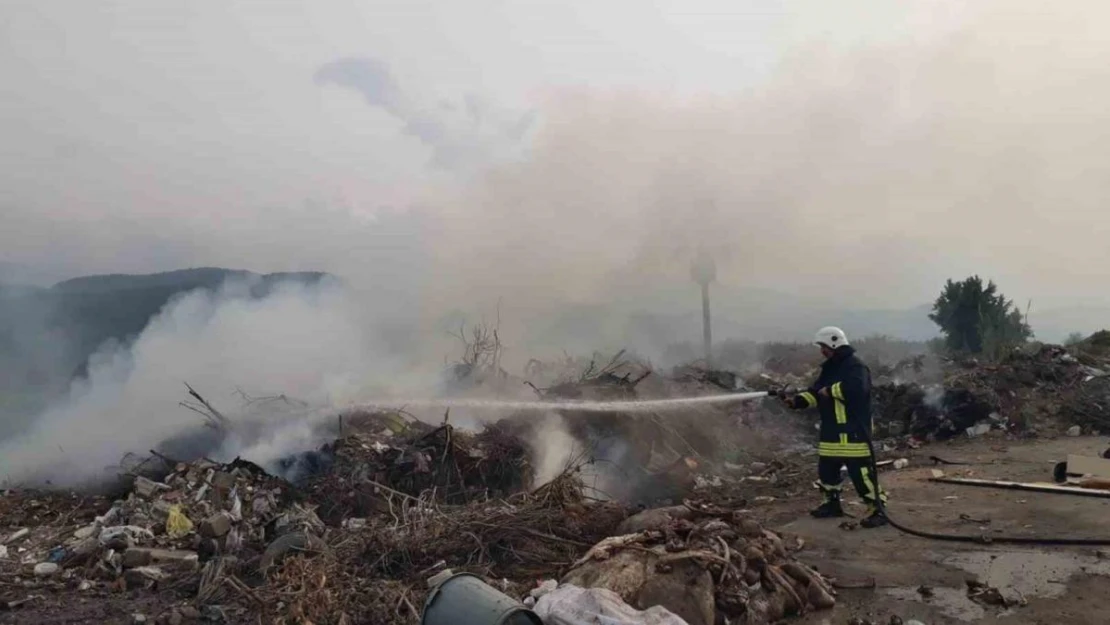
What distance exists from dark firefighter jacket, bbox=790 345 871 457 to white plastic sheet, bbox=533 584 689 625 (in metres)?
3.15

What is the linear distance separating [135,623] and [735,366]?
A: 61.8 ft

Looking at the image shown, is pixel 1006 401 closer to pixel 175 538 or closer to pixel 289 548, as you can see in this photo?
pixel 289 548

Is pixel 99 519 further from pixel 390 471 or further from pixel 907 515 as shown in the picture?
pixel 907 515

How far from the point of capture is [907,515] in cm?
635

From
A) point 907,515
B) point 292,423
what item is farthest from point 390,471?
point 907,515

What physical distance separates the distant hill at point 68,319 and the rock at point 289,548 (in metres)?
9.33

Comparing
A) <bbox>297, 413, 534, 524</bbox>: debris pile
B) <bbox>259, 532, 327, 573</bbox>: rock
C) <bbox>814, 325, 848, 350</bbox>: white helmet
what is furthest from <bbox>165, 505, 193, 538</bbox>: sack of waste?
<bbox>814, 325, 848, 350</bbox>: white helmet

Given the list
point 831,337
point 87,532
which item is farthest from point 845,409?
point 87,532

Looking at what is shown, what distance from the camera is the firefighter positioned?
240 inches

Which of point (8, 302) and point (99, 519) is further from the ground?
point (8, 302)

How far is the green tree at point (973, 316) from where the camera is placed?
2453 centimetres

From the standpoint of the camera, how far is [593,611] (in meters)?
3.59

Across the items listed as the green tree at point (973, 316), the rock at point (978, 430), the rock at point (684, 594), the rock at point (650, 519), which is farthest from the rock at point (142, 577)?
the green tree at point (973, 316)

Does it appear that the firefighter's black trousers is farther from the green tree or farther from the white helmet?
the green tree
